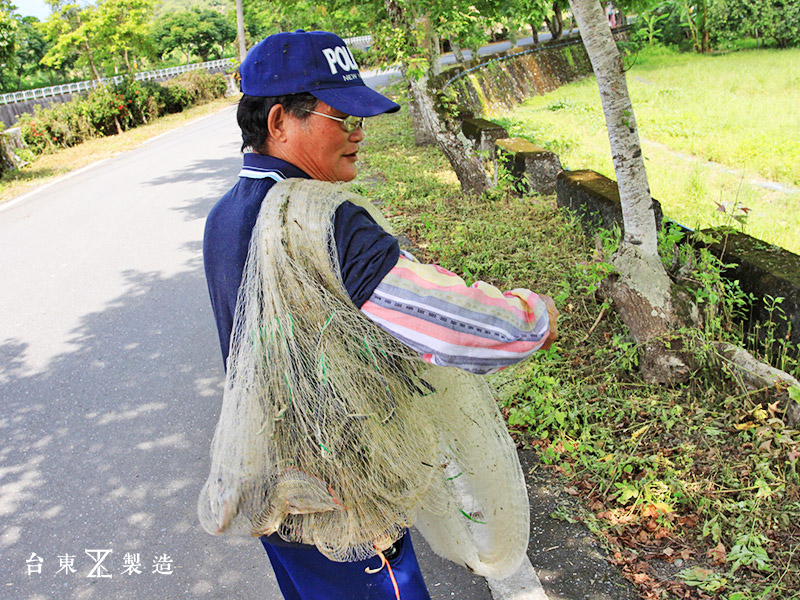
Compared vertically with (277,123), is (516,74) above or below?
below

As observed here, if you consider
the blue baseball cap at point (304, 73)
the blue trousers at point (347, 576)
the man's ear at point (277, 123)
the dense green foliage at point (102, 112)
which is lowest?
the blue trousers at point (347, 576)

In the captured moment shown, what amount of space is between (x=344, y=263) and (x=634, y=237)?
9.41ft

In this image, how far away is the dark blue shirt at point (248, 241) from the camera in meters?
1.42

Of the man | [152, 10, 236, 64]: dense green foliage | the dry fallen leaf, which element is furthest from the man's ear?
[152, 10, 236, 64]: dense green foliage

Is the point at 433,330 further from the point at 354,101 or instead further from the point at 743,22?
the point at 743,22

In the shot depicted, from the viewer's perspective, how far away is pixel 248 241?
1.56 metres

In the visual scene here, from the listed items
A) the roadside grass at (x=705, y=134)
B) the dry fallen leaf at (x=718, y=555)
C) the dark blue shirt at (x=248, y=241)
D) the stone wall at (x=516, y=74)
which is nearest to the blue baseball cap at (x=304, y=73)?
the dark blue shirt at (x=248, y=241)

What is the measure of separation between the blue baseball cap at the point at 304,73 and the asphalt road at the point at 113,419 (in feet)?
6.83

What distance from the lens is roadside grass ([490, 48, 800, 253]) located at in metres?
6.20

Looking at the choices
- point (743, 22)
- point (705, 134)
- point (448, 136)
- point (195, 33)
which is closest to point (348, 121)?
point (448, 136)

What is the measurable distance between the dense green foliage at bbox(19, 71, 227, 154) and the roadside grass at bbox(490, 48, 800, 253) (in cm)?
1088

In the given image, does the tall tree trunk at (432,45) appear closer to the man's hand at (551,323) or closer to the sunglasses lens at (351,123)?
the sunglasses lens at (351,123)

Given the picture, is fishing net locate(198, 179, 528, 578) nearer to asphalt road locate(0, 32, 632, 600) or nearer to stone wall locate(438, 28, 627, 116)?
asphalt road locate(0, 32, 632, 600)

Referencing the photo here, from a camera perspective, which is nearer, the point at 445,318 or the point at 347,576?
the point at 445,318
